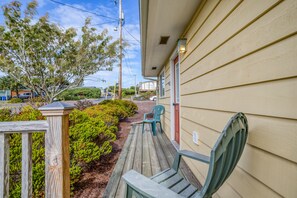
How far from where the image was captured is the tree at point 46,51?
17.9 feet

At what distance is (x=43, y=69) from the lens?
19.8 feet

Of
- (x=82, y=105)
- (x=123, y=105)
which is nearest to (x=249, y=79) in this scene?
(x=82, y=105)

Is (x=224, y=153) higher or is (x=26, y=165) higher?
(x=224, y=153)

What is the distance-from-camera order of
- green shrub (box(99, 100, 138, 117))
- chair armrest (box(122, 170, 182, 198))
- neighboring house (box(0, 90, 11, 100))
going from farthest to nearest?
neighboring house (box(0, 90, 11, 100)) → green shrub (box(99, 100, 138, 117)) → chair armrest (box(122, 170, 182, 198))

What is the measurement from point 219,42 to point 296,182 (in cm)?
119

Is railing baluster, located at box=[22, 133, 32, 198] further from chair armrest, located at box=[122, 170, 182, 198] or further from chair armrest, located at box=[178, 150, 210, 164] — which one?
chair armrest, located at box=[178, 150, 210, 164]

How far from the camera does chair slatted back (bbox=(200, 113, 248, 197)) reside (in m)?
0.80

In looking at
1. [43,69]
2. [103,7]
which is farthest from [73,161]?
[103,7]

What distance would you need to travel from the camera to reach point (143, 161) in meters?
2.91

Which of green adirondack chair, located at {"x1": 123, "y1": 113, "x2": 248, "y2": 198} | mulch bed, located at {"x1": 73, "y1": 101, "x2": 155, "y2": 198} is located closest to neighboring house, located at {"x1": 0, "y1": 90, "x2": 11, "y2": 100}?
mulch bed, located at {"x1": 73, "y1": 101, "x2": 155, "y2": 198}

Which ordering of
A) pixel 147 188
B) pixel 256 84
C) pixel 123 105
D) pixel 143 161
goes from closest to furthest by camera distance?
pixel 147 188
pixel 256 84
pixel 143 161
pixel 123 105

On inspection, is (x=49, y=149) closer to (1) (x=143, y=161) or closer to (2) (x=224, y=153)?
(2) (x=224, y=153)

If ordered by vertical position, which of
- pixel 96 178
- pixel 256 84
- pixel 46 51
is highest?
pixel 46 51

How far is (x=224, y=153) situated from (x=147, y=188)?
1.50ft
